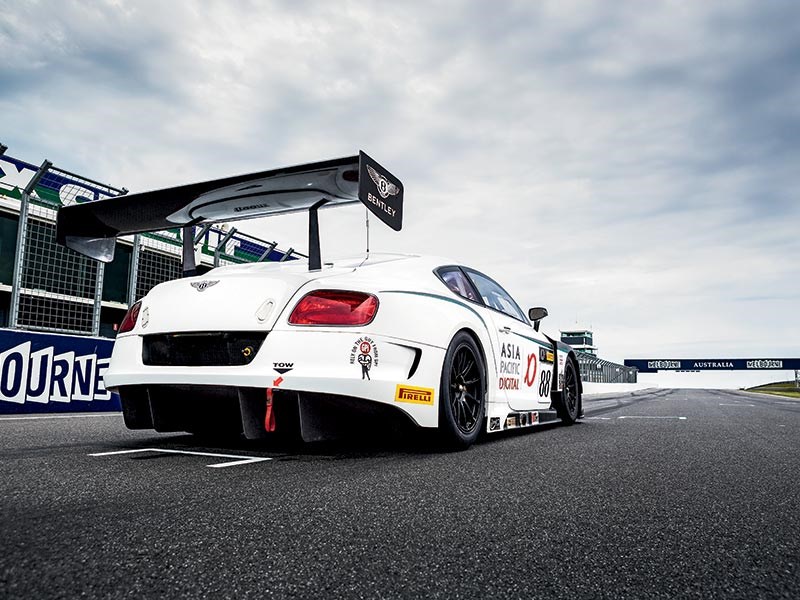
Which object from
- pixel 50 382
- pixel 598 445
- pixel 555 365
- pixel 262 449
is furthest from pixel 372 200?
pixel 50 382

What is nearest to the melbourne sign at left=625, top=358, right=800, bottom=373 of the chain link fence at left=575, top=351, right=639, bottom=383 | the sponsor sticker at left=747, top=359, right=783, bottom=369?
the sponsor sticker at left=747, top=359, right=783, bottom=369

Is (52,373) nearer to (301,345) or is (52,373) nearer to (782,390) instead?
(301,345)

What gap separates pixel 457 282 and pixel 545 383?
2021 millimetres

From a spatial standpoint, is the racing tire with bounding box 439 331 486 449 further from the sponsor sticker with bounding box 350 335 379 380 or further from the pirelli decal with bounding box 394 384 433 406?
the sponsor sticker with bounding box 350 335 379 380

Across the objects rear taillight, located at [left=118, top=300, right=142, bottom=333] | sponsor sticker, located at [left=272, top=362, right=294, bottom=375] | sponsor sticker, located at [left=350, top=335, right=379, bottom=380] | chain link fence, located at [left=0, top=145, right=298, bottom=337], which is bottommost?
sponsor sticker, located at [left=272, top=362, right=294, bottom=375]

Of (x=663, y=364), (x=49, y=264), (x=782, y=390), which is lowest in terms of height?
(x=782, y=390)

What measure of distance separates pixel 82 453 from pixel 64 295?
876cm

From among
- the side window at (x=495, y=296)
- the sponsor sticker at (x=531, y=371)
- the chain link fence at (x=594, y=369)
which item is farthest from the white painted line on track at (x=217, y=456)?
the chain link fence at (x=594, y=369)

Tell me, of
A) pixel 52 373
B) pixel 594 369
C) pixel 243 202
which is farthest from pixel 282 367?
pixel 594 369

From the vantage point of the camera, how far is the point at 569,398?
6.75 metres

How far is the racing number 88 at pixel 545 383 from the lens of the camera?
19.0ft

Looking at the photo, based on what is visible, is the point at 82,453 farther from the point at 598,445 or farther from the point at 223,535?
the point at 598,445

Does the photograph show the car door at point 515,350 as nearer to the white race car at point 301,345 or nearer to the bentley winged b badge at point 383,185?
the white race car at point 301,345

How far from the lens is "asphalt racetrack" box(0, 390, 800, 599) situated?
1.35 m
